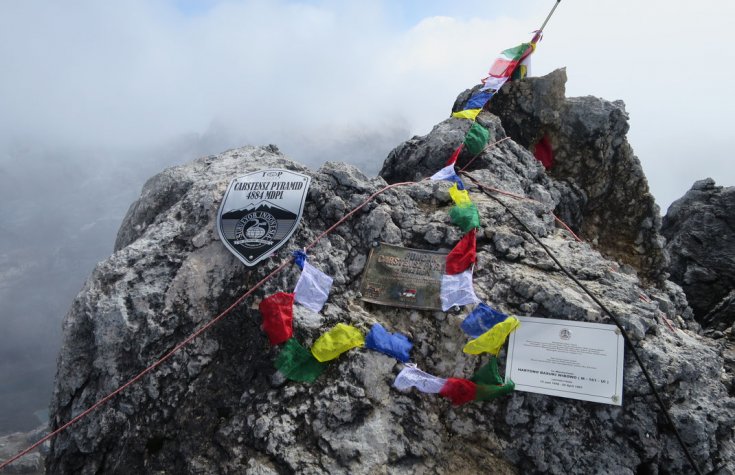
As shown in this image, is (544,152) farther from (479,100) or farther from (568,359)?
(568,359)

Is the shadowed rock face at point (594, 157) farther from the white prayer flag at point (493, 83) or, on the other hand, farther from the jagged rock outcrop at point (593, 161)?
the white prayer flag at point (493, 83)

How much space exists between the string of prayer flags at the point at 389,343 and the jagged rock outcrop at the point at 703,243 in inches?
443

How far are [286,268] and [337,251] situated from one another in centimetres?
63

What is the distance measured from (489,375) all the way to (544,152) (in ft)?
20.8

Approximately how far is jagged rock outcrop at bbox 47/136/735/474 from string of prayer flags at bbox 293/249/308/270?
139 millimetres

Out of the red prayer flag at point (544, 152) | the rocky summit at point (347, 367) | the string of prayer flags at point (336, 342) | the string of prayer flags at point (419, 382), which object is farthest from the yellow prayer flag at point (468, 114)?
the string of prayer flags at point (419, 382)

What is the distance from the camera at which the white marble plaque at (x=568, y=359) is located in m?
4.55

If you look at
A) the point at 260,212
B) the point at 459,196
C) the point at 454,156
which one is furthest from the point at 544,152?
the point at 260,212

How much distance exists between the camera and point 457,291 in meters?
5.35

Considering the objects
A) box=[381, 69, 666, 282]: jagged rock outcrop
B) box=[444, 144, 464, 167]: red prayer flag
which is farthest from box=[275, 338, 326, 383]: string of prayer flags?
box=[381, 69, 666, 282]: jagged rock outcrop

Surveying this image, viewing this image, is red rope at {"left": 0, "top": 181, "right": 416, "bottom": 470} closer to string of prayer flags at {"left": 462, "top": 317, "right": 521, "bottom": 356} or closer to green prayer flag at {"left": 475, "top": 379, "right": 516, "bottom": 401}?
string of prayer flags at {"left": 462, "top": 317, "right": 521, "bottom": 356}

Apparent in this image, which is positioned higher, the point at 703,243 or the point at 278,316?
the point at 703,243

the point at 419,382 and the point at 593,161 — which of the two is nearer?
the point at 419,382

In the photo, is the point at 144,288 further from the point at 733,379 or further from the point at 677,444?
the point at 733,379
